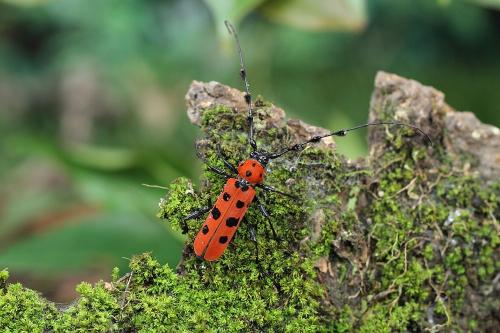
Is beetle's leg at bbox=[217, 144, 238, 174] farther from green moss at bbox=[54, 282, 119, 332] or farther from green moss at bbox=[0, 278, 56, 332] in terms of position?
green moss at bbox=[0, 278, 56, 332]

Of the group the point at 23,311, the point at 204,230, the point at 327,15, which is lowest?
the point at 23,311

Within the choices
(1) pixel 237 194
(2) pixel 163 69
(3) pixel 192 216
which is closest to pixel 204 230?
(3) pixel 192 216

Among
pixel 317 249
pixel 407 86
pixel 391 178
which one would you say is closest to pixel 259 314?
pixel 317 249

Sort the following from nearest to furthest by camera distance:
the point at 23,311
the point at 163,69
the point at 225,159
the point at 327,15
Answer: the point at 23,311 < the point at 225,159 < the point at 327,15 < the point at 163,69

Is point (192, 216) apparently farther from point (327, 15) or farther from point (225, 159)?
point (327, 15)

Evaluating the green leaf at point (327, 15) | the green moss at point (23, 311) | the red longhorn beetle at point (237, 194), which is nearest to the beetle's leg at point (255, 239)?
the red longhorn beetle at point (237, 194)

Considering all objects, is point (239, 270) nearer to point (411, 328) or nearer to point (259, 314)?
point (259, 314)

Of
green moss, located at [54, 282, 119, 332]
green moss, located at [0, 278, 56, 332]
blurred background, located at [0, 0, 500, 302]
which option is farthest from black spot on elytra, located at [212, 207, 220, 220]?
blurred background, located at [0, 0, 500, 302]
